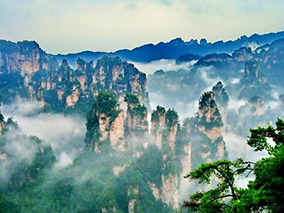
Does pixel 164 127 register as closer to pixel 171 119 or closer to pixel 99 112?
pixel 171 119

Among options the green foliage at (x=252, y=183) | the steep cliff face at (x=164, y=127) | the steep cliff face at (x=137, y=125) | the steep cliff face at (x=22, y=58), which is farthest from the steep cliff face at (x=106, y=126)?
the steep cliff face at (x=22, y=58)

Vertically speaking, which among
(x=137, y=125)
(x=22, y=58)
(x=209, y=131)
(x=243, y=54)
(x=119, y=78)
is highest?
(x=243, y=54)

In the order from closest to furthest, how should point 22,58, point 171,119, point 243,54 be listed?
point 171,119 < point 22,58 < point 243,54

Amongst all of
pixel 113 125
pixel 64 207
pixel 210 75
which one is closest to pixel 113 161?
pixel 113 125

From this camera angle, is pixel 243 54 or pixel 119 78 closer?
pixel 119 78

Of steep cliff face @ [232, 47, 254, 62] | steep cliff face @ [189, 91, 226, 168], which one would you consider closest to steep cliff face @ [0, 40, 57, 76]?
steep cliff face @ [189, 91, 226, 168]

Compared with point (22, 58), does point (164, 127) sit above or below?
below

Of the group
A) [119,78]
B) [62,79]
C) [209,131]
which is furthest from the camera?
[119,78]

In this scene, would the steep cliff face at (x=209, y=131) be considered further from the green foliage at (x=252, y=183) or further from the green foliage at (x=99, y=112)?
the green foliage at (x=252, y=183)

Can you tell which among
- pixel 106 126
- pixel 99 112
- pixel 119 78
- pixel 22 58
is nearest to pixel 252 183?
pixel 106 126

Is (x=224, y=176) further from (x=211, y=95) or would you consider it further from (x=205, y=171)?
(x=211, y=95)

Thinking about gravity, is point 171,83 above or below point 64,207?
above
